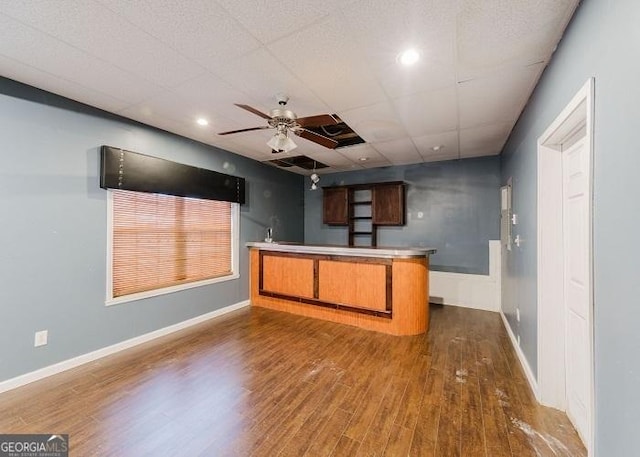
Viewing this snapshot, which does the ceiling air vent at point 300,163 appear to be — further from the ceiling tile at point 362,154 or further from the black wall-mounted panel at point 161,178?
the black wall-mounted panel at point 161,178

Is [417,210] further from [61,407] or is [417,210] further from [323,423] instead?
[61,407]

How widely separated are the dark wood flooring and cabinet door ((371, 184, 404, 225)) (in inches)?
98.3

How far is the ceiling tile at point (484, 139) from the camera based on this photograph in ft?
10.8

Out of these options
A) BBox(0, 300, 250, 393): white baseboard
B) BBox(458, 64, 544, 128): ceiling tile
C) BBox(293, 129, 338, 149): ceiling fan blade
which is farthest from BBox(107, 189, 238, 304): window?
BBox(458, 64, 544, 128): ceiling tile

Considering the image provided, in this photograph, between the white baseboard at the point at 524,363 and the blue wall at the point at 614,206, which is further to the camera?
the white baseboard at the point at 524,363

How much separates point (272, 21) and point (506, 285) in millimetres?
4118

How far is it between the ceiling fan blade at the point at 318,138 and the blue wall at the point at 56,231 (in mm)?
1821

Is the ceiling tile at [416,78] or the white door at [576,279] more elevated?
the ceiling tile at [416,78]

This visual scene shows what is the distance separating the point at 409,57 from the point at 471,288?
4012 mm

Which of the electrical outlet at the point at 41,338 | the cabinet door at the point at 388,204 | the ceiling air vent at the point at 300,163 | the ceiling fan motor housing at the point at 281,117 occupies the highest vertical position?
the ceiling air vent at the point at 300,163

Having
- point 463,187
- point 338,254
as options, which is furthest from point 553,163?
point 463,187

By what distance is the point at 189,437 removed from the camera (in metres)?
1.73

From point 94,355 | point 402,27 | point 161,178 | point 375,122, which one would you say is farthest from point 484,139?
point 94,355

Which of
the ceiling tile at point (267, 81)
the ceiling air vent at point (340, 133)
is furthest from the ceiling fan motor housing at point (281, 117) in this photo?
the ceiling air vent at point (340, 133)
